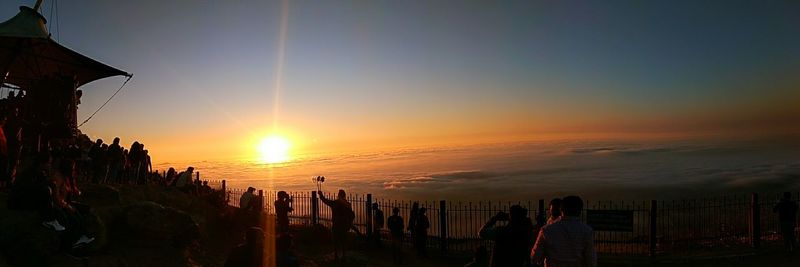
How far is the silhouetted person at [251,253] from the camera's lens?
5332mm

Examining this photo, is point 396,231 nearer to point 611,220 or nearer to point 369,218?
point 369,218

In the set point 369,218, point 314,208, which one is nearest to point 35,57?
point 314,208

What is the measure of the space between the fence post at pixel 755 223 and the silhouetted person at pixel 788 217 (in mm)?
1012

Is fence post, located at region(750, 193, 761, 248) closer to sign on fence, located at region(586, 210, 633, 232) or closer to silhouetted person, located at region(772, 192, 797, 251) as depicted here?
silhouetted person, located at region(772, 192, 797, 251)

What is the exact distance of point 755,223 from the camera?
15641mm

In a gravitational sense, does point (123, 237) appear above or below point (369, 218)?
above

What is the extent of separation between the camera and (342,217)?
1177cm

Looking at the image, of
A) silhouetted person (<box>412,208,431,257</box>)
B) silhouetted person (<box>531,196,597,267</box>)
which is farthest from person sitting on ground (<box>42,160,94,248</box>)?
silhouetted person (<box>412,208,431,257</box>)

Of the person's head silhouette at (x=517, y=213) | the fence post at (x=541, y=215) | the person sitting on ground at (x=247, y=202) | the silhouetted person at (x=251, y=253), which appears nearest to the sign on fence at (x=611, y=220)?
the fence post at (x=541, y=215)

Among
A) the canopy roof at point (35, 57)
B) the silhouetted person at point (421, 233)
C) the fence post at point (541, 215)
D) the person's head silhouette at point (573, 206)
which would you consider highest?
the canopy roof at point (35, 57)

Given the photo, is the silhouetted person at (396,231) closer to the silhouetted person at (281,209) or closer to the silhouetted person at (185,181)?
the silhouetted person at (281,209)

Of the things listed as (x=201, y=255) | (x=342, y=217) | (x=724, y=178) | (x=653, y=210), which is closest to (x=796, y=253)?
(x=653, y=210)

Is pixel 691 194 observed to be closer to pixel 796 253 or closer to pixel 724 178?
pixel 724 178

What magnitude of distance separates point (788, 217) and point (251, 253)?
15.4 meters
